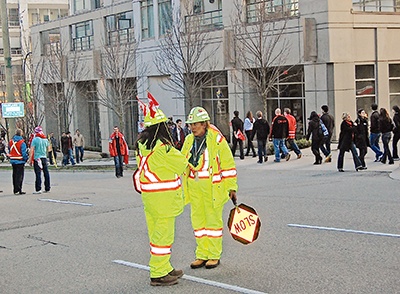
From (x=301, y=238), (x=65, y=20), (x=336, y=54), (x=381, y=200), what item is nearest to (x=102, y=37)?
(x=65, y=20)

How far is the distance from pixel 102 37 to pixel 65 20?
6275 millimetres

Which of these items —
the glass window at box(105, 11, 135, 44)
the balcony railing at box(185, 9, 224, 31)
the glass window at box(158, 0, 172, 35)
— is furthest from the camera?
the glass window at box(105, 11, 135, 44)

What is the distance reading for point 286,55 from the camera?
3002cm

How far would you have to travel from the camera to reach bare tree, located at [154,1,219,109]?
32.2 meters

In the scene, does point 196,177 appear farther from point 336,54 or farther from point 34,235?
point 336,54

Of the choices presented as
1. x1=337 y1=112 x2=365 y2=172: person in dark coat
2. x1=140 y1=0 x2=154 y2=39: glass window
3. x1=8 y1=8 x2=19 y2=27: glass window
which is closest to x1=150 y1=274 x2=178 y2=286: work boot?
x1=337 y1=112 x2=365 y2=172: person in dark coat

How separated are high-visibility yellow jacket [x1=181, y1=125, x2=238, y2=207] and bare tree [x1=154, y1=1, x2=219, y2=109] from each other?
916 inches

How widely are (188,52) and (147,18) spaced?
846 cm

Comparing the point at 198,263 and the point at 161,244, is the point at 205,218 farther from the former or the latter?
the point at 161,244

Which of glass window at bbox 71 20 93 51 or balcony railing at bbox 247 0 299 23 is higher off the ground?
glass window at bbox 71 20 93 51

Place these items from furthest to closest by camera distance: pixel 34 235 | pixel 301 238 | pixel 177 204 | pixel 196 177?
pixel 34 235, pixel 301 238, pixel 196 177, pixel 177 204

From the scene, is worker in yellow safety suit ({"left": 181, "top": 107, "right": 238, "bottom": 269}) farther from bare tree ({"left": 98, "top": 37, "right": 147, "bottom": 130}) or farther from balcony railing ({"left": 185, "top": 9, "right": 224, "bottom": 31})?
bare tree ({"left": 98, "top": 37, "right": 147, "bottom": 130})

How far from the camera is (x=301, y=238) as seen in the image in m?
9.89

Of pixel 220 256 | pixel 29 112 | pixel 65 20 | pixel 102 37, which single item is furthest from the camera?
pixel 65 20
